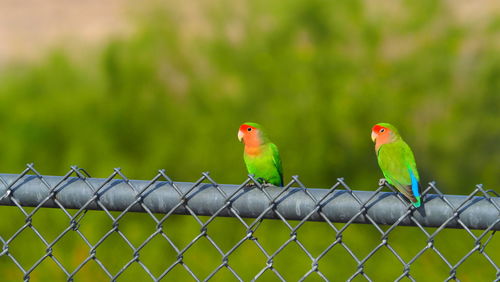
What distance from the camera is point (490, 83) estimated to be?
22.9 ft

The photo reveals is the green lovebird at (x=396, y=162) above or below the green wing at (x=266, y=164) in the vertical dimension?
below

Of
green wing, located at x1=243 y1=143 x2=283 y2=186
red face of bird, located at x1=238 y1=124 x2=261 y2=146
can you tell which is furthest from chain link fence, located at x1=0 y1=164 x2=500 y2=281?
red face of bird, located at x1=238 y1=124 x2=261 y2=146

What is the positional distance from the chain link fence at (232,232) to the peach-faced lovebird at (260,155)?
18 centimetres

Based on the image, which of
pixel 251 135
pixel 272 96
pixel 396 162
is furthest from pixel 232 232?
pixel 396 162

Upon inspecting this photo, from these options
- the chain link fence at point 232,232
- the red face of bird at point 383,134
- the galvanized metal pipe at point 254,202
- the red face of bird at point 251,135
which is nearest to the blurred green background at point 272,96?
the chain link fence at point 232,232

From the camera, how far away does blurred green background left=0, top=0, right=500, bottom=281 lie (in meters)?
6.69

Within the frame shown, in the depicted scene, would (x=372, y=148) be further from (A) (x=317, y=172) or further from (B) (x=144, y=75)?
(B) (x=144, y=75)

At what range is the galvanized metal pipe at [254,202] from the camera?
2.53 m

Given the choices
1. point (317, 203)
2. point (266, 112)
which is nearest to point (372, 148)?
point (266, 112)

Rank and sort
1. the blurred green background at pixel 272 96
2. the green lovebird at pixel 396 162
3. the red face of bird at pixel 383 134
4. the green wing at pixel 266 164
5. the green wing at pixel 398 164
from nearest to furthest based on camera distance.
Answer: the green lovebird at pixel 396 162
the green wing at pixel 398 164
the red face of bird at pixel 383 134
the green wing at pixel 266 164
the blurred green background at pixel 272 96

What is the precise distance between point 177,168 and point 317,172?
47.5 inches

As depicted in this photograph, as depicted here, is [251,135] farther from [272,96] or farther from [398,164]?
[272,96]

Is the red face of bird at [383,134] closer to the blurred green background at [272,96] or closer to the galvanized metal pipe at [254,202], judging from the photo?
the galvanized metal pipe at [254,202]

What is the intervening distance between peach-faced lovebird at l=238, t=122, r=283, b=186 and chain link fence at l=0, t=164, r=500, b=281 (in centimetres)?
18
